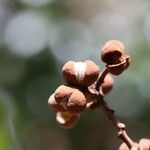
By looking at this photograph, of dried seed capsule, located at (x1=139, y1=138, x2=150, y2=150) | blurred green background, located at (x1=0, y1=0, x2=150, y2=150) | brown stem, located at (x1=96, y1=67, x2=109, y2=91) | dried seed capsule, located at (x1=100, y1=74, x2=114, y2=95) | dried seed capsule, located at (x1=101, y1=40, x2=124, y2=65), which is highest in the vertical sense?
dried seed capsule, located at (x1=101, y1=40, x2=124, y2=65)

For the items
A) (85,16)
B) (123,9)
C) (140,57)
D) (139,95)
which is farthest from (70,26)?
(140,57)

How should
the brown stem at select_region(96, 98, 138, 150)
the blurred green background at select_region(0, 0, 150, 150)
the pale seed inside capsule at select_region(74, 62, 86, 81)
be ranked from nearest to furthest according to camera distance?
1. the brown stem at select_region(96, 98, 138, 150)
2. the pale seed inside capsule at select_region(74, 62, 86, 81)
3. the blurred green background at select_region(0, 0, 150, 150)

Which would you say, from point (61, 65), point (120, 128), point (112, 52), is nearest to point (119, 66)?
point (112, 52)

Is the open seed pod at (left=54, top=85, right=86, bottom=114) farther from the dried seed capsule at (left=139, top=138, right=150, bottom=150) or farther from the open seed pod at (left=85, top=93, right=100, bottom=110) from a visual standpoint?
the dried seed capsule at (left=139, top=138, right=150, bottom=150)

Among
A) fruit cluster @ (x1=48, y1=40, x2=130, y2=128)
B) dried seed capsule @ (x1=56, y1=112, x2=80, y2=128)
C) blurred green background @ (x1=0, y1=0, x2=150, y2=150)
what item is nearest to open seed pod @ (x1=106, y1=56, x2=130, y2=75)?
fruit cluster @ (x1=48, y1=40, x2=130, y2=128)

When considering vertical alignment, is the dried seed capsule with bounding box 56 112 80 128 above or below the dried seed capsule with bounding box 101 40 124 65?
below

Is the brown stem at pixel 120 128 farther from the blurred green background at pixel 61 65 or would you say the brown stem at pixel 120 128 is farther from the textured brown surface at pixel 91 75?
the blurred green background at pixel 61 65

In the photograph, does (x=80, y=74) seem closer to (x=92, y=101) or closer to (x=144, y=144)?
(x=92, y=101)

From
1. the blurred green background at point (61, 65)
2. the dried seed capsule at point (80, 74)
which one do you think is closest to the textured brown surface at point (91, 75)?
the dried seed capsule at point (80, 74)
